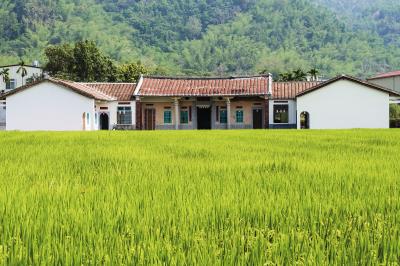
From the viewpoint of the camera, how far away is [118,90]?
117 ft

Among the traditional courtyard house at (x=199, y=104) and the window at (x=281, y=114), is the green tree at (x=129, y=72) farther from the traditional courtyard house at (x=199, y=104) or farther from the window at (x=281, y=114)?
the window at (x=281, y=114)

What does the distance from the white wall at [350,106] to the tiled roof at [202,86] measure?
3713mm

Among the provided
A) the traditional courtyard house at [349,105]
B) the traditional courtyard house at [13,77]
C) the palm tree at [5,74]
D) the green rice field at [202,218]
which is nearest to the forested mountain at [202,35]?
the traditional courtyard house at [13,77]

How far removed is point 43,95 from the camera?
105ft

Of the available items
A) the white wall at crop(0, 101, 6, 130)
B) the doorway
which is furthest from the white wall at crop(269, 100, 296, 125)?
the white wall at crop(0, 101, 6, 130)

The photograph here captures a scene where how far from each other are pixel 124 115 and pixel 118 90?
2.20 m

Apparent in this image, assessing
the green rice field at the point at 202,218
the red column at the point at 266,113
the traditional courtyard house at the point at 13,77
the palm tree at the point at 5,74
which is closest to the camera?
the green rice field at the point at 202,218

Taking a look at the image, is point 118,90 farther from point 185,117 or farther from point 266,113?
point 266,113

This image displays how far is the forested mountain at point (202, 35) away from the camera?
112375 mm

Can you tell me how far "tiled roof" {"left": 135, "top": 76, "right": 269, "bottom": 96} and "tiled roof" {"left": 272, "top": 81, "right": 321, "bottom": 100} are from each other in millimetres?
858

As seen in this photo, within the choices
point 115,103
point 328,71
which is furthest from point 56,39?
point 115,103

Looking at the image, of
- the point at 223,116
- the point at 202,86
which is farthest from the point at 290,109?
the point at 202,86

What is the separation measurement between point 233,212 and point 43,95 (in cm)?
3083

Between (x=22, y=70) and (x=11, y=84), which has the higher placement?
(x=22, y=70)
